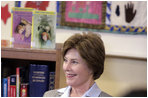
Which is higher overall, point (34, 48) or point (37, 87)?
point (34, 48)

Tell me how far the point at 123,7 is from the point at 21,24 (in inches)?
43.3

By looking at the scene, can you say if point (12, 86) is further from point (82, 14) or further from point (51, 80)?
point (82, 14)

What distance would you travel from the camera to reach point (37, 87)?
1.58m

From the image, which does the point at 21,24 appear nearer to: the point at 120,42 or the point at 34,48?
the point at 34,48

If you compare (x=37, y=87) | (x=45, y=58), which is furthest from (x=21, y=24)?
(x=37, y=87)

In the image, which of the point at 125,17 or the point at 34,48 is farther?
the point at 125,17

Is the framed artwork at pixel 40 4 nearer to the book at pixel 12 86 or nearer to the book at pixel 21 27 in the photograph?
the book at pixel 21 27

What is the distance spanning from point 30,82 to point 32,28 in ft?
1.37

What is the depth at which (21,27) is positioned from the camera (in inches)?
63.6

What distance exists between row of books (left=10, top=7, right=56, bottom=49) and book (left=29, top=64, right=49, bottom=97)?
0.17m

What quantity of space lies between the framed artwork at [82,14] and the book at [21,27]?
27.0 inches

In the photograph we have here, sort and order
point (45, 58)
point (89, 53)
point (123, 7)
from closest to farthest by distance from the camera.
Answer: point (89, 53), point (45, 58), point (123, 7)

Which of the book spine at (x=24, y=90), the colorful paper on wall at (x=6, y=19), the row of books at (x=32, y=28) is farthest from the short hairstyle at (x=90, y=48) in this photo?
the colorful paper on wall at (x=6, y=19)

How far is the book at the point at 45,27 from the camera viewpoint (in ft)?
5.16
